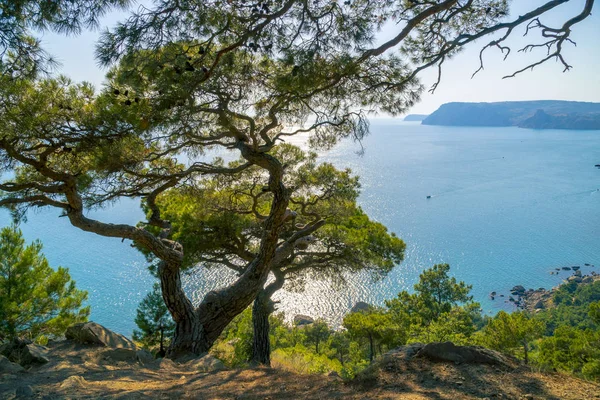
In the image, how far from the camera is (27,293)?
22.2 ft

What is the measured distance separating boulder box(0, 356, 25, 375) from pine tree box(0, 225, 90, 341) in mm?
3792

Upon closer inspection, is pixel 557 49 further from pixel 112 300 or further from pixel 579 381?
pixel 112 300

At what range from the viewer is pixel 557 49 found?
2.71 m

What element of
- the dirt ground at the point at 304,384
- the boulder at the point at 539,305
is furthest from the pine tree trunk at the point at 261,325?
the boulder at the point at 539,305

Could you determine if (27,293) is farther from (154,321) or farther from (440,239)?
(440,239)

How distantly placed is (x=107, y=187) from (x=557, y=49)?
4.55 metres

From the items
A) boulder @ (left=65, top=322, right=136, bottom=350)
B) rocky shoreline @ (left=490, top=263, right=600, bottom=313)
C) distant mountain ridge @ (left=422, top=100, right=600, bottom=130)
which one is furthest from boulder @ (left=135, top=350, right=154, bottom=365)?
distant mountain ridge @ (left=422, top=100, right=600, bottom=130)

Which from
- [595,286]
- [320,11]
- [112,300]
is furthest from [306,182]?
[595,286]

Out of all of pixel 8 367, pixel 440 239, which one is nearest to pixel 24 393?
pixel 8 367

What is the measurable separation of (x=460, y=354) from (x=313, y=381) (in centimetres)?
119

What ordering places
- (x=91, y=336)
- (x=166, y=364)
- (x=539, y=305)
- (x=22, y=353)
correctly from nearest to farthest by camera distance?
(x=22, y=353) < (x=166, y=364) < (x=91, y=336) < (x=539, y=305)

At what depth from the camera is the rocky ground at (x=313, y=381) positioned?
248cm

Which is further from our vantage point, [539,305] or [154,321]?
[539,305]

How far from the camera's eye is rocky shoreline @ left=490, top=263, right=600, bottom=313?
74.4 ft
